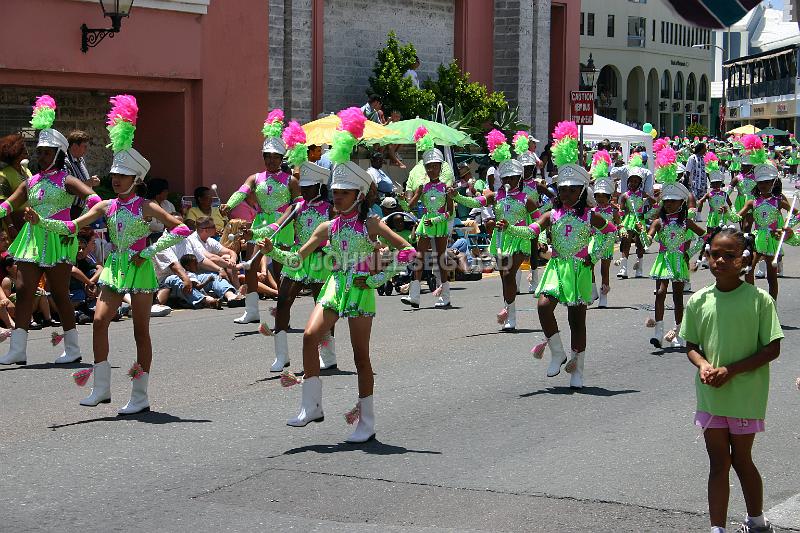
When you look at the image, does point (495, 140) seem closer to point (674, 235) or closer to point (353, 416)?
point (674, 235)

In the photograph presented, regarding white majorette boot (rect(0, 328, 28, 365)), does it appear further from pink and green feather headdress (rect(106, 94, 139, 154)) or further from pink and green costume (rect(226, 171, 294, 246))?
pink and green costume (rect(226, 171, 294, 246))

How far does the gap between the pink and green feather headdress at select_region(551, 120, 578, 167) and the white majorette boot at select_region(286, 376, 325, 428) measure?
3489 millimetres

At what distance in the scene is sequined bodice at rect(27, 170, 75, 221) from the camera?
1093 centimetres

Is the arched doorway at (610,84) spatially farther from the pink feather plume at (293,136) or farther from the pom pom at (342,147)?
the pom pom at (342,147)

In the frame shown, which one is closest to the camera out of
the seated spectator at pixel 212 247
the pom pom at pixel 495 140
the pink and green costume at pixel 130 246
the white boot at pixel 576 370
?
the pink and green costume at pixel 130 246

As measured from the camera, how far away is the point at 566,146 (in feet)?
35.1

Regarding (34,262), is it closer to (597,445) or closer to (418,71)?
(597,445)

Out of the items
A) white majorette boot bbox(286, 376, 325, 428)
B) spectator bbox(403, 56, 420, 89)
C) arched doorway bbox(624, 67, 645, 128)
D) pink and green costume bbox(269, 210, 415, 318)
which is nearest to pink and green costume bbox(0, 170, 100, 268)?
pink and green costume bbox(269, 210, 415, 318)

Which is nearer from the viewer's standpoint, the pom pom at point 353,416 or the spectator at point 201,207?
the pom pom at point 353,416

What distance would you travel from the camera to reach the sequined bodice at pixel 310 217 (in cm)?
1115

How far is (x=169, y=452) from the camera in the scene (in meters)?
8.02

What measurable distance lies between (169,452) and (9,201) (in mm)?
3956

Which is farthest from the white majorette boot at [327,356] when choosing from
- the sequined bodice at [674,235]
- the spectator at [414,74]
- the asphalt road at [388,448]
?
the spectator at [414,74]

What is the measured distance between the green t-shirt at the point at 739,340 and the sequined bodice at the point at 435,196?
9.72 m
